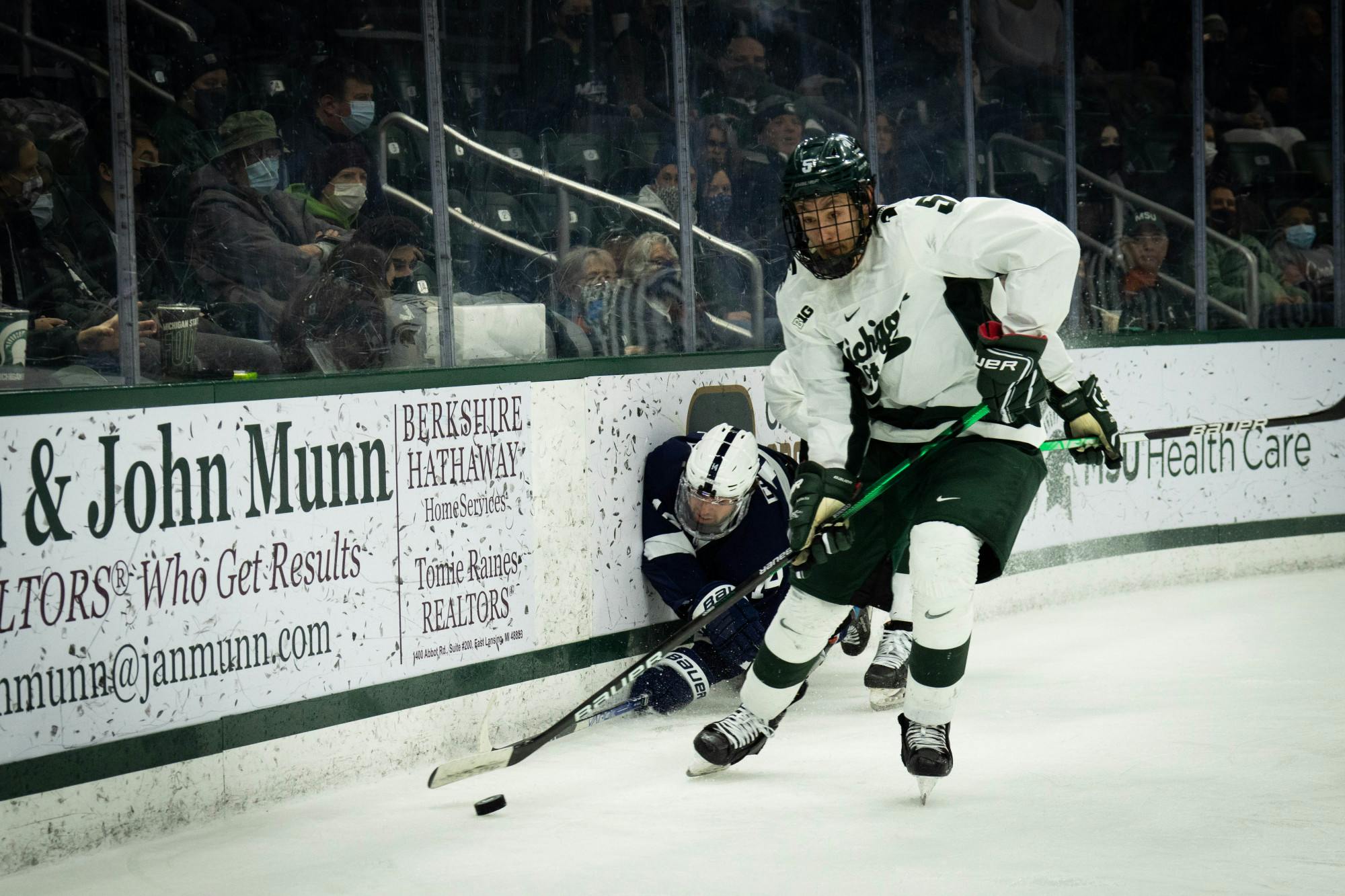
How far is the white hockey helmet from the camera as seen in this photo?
3.96 m

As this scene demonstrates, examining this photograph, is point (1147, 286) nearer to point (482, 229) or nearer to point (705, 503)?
point (705, 503)

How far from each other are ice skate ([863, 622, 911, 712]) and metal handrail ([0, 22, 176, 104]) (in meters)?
2.28

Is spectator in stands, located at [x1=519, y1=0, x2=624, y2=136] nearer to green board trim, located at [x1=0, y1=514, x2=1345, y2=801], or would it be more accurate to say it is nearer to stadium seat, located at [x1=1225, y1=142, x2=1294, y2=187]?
green board trim, located at [x1=0, y1=514, x2=1345, y2=801]

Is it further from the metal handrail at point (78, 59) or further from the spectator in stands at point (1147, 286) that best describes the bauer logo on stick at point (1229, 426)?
the metal handrail at point (78, 59)

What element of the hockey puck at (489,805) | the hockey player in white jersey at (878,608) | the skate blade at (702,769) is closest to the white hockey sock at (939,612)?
the skate blade at (702,769)

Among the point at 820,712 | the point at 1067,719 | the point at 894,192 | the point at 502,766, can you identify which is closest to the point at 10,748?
the point at 502,766

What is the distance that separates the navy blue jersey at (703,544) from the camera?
411cm

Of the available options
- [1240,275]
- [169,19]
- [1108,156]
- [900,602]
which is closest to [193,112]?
[169,19]

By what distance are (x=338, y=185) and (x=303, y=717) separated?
1293 mm

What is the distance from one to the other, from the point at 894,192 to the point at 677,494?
1.87 metres

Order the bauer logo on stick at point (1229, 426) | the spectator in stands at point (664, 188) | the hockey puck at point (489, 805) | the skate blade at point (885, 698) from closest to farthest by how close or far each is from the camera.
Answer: the hockey puck at point (489, 805)
the skate blade at point (885, 698)
the spectator in stands at point (664, 188)
the bauer logo on stick at point (1229, 426)

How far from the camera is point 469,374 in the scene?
3.75 m

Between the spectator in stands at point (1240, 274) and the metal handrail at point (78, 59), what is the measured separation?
4.49m

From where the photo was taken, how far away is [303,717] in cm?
328
